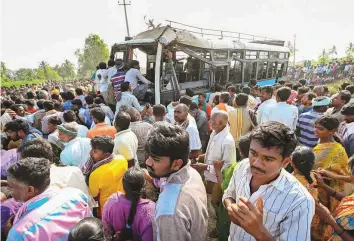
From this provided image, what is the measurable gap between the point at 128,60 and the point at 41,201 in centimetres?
626

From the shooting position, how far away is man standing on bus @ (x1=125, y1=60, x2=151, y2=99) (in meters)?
6.53

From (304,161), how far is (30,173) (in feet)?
7.08

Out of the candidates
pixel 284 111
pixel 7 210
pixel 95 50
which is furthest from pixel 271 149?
pixel 95 50

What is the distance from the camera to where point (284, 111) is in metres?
4.38

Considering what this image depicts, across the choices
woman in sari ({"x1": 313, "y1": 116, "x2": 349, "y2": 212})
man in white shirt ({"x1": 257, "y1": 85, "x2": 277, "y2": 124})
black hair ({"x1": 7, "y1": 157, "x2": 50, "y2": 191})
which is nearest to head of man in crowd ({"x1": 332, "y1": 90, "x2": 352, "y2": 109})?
man in white shirt ({"x1": 257, "y1": 85, "x2": 277, "y2": 124})

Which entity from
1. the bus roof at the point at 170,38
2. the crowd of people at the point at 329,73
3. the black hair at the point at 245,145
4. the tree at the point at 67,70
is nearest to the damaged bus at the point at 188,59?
the bus roof at the point at 170,38

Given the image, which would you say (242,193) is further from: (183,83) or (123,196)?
(183,83)

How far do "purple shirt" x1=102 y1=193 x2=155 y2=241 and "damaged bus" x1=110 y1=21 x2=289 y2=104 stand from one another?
4.37m

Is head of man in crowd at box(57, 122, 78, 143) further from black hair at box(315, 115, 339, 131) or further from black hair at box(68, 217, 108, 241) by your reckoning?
black hair at box(315, 115, 339, 131)

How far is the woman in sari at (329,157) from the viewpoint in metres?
2.59

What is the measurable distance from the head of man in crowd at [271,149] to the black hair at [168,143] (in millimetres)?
420

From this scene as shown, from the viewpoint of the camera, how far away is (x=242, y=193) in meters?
1.62

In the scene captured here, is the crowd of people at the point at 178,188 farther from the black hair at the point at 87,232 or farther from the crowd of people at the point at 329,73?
the crowd of people at the point at 329,73

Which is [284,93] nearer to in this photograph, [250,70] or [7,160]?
[7,160]
